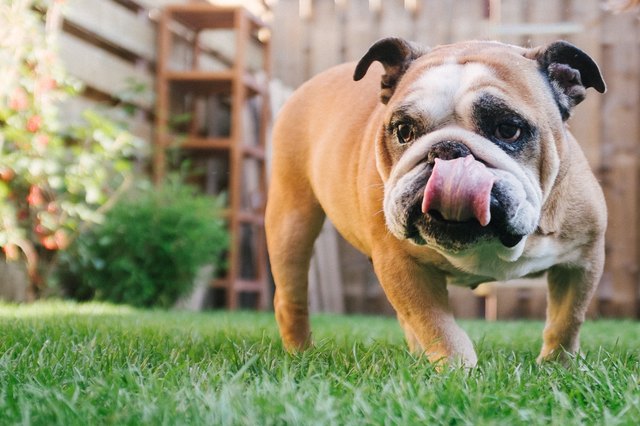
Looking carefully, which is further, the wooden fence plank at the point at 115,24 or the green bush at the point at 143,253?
the wooden fence plank at the point at 115,24

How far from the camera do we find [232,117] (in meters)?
6.36

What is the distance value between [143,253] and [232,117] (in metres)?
1.56

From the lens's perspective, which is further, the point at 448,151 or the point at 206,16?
the point at 206,16

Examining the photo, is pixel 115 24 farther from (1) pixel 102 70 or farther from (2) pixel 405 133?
(2) pixel 405 133

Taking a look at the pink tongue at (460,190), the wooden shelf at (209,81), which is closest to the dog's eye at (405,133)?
the pink tongue at (460,190)

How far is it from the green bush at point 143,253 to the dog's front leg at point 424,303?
2864 millimetres

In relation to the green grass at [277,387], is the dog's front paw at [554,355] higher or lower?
lower

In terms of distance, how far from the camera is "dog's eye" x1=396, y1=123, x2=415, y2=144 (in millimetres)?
2395

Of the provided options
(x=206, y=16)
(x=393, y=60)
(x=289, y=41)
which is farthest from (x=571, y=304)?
(x=289, y=41)

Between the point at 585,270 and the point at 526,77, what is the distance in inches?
26.4

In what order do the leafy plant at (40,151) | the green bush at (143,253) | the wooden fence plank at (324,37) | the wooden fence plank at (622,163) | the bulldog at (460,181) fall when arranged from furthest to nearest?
the wooden fence plank at (324,37) → the wooden fence plank at (622,163) → the green bush at (143,253) → the leafy plant at (40,151) → the bulldog at (460,181)

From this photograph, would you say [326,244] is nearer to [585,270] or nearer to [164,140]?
[164,140]

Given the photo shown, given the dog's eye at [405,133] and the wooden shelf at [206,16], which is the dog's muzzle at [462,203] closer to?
the dog's eye at [405,133]

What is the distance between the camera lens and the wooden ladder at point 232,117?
616cm
